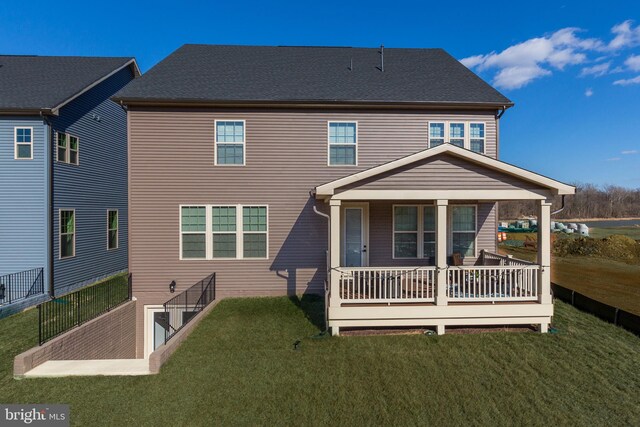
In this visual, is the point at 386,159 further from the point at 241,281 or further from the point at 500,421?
the point at 500,421

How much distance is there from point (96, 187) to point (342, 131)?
10180mm

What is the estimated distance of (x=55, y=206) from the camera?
34.1 feet

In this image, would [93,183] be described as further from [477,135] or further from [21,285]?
[477,135]

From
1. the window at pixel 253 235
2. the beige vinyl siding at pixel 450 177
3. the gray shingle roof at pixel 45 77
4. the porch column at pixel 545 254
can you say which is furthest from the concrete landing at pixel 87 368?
the gray shingle roof at pixel 45 77

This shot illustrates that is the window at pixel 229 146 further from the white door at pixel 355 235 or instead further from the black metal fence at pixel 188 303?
the white door at pixel 355 235

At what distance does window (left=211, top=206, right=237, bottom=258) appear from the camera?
9281 millimetres

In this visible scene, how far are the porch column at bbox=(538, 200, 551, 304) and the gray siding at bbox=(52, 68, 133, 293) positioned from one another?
46.0 ft

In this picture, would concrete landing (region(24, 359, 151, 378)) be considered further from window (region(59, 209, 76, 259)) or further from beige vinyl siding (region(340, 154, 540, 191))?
window (region(59, 209, 76, 259))

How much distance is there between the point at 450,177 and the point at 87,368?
7.71m

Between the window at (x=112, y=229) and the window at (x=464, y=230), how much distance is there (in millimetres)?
13515

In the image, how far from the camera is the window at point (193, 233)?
9.23 m

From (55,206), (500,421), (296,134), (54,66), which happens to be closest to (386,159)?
(296,134)

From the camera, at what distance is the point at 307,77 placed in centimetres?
1040

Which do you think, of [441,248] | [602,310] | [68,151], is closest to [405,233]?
[441,248]
